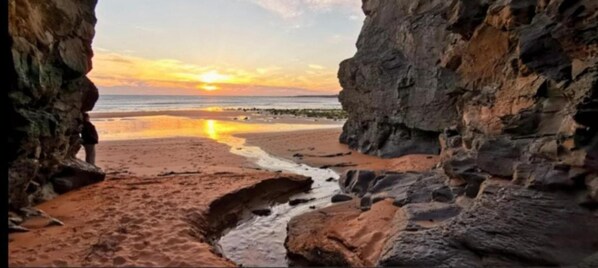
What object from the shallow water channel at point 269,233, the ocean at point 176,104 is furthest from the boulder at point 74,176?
the ocean at point 176,104

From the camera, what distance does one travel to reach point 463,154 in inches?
432

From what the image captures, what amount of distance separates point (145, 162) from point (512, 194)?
16411mm

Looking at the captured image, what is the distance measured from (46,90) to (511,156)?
12.2 meters

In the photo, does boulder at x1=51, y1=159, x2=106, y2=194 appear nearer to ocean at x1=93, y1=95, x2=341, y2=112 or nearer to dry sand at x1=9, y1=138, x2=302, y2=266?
dry sand at x1=9, y1=138, x2=302, y2=266

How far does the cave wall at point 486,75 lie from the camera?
8.16 metres

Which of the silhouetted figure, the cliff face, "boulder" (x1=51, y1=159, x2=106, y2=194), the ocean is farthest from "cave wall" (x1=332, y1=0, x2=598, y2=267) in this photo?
the ocean

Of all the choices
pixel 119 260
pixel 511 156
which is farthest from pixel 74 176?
pixel 511 156

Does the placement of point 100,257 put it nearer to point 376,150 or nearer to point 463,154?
point 463,154

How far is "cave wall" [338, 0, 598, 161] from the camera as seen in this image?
816cm

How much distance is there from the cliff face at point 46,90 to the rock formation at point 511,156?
7.51m

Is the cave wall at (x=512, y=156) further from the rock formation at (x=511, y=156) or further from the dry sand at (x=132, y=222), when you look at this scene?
the dry sand at (x=132, y=222)

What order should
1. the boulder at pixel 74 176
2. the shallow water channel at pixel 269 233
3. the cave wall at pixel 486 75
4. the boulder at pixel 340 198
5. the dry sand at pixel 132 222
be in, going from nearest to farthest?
1. the dry sand at pixel 132 222
2. the cave wall at pixel 486 75
3. the shallow water channel at pixel 269 233
4. the boulder at pixel 74 176
5. the boulder at pixel 340 198

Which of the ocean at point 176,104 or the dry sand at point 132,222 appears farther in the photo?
the ocean at point 176,104

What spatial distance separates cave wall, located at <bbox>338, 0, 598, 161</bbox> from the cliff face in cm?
1197
